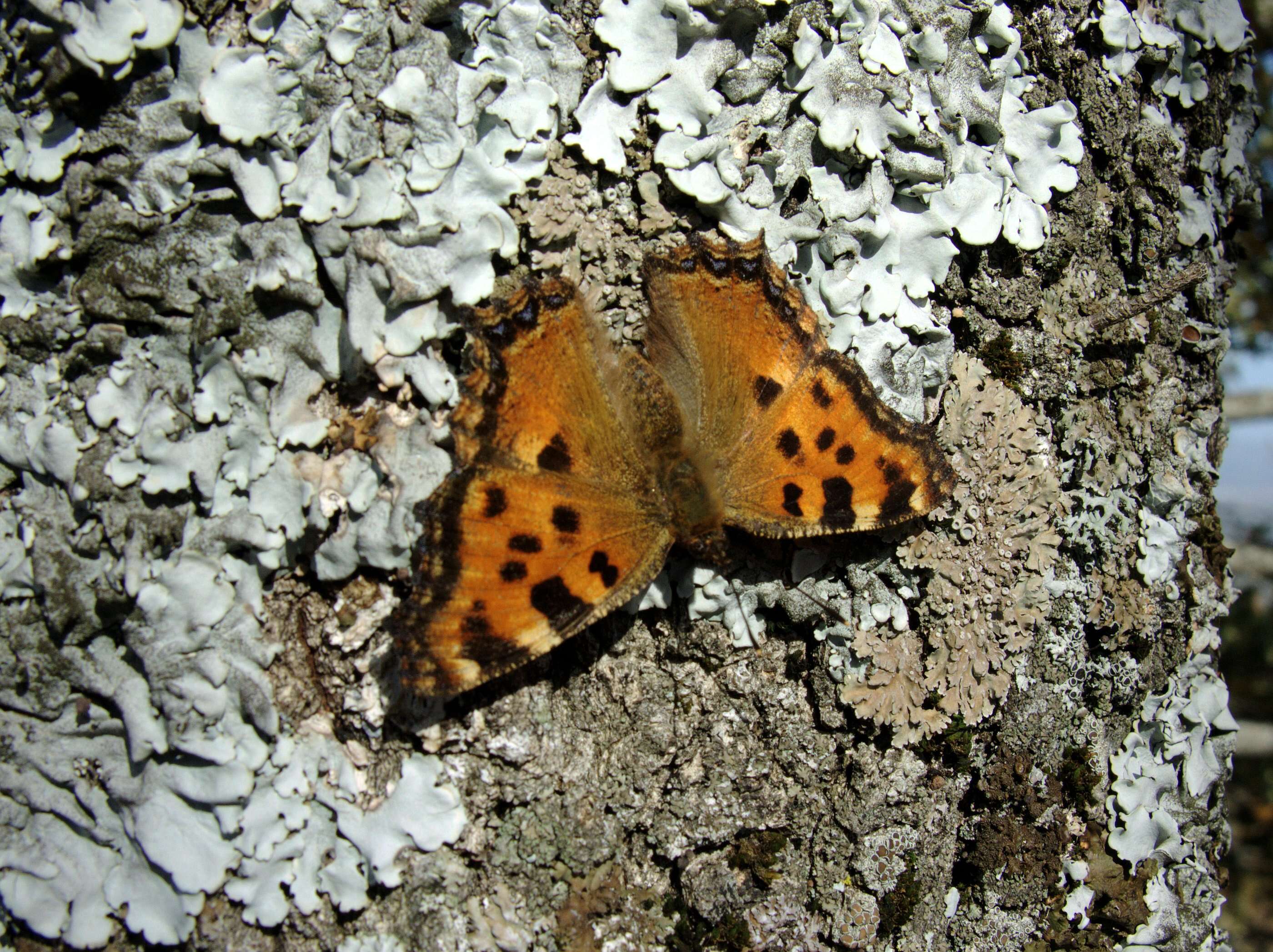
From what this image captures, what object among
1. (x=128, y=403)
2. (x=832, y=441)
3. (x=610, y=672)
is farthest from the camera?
(x=832, y=441)

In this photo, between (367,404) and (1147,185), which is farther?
(1147,185)

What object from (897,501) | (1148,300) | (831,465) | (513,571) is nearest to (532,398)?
(513,571)

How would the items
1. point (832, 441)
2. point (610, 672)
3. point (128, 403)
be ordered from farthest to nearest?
point (832, 441)
point (610, 672)
point (128, 403)

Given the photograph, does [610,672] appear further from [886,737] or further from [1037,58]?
[1037,58]

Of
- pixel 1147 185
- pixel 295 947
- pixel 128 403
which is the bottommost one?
pixel 295 947

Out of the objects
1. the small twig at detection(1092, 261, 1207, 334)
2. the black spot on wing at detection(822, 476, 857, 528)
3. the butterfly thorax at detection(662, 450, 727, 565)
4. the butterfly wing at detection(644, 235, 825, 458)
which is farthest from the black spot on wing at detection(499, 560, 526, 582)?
the small twig at detection(1092, 261, 1207, 334)

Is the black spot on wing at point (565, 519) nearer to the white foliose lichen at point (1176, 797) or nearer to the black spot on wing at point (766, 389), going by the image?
the black spot on wing at point (766, 389)

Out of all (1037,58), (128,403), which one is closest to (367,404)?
(128,403)

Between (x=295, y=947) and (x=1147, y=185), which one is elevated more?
(x=1147, y=185)
